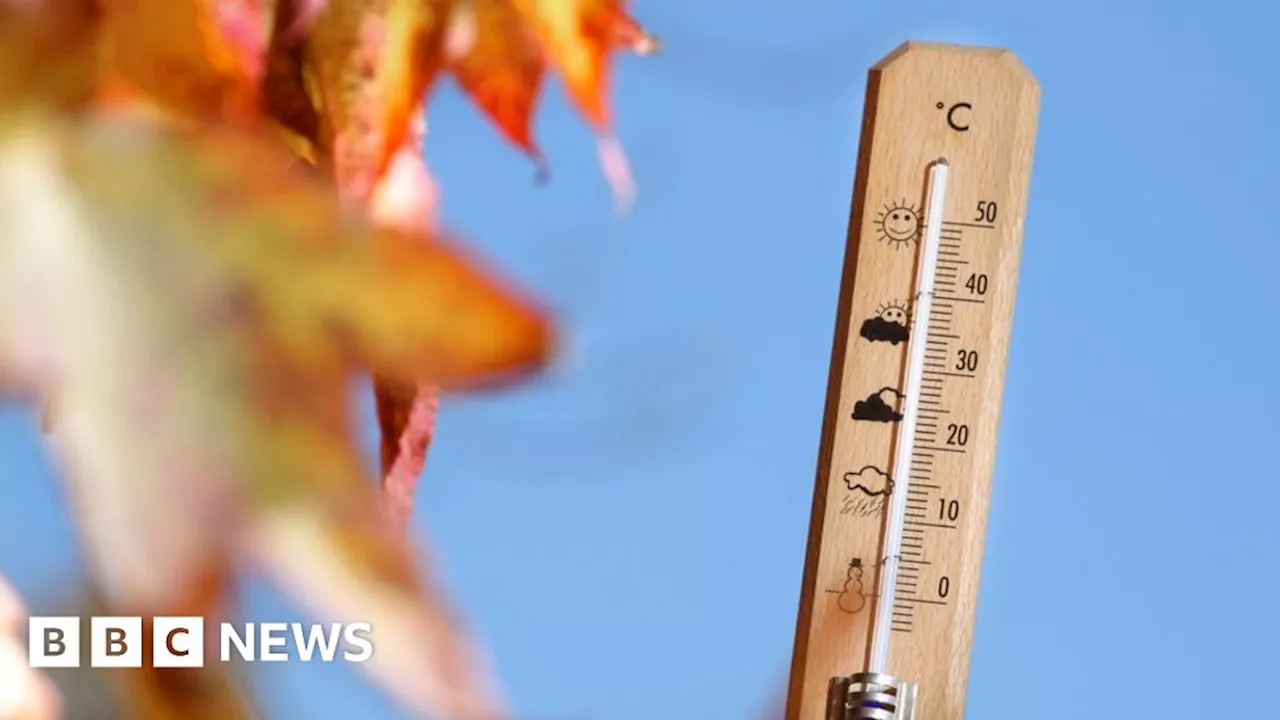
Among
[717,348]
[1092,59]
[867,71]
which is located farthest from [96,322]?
[1092,59]

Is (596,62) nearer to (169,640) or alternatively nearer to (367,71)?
(367,71)

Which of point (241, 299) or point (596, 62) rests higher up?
point (596, 62)

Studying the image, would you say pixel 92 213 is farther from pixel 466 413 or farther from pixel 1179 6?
pixel 1179 6

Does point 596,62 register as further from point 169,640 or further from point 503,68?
point 169,640

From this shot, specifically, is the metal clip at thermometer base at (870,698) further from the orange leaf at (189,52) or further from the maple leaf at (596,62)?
the orange leaf at (189,52)

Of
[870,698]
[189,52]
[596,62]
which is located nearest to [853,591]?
[870,698]

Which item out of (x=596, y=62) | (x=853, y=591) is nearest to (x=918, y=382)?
(x=853, y=591)

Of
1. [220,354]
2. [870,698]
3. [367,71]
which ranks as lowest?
[870,698]

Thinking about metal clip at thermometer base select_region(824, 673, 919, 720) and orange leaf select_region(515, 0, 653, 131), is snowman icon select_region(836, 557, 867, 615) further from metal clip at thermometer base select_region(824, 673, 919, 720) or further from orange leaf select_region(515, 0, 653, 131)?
orange leaf select_region(515, 0, 653, 131)
